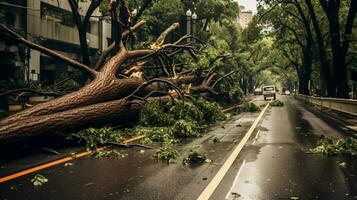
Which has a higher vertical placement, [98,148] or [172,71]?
[172,71]

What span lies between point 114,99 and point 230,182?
6.58m

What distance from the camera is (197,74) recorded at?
21.2 metres

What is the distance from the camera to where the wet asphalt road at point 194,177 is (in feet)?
18.7

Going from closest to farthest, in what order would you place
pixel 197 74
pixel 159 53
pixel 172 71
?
pixel 159 53, pixel 172 71, pixel 197 74

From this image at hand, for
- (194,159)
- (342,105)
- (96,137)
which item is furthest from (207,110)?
(342,105)

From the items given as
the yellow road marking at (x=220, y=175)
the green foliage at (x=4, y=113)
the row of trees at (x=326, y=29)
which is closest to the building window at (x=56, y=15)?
the row of trees at (x=326, y=29)

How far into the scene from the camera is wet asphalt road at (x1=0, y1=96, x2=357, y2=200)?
570 centimetres

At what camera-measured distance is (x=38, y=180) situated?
635 centimetres

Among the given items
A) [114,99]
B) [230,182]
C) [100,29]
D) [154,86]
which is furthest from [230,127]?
[100,29]

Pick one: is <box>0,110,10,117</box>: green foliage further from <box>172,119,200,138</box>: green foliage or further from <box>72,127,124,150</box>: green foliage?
<box>172,119,200,138</box>: green foliage

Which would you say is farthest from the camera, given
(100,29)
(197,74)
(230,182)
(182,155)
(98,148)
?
(100,29)

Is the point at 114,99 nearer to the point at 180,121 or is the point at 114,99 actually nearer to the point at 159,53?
the point at 180,121

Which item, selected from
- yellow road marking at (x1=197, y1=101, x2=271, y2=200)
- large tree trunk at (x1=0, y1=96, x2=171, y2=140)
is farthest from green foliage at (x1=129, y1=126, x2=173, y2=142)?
yellow road marking at (x1=197, y1=101, x2=271, y2=200)

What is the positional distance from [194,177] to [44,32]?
102 feet
